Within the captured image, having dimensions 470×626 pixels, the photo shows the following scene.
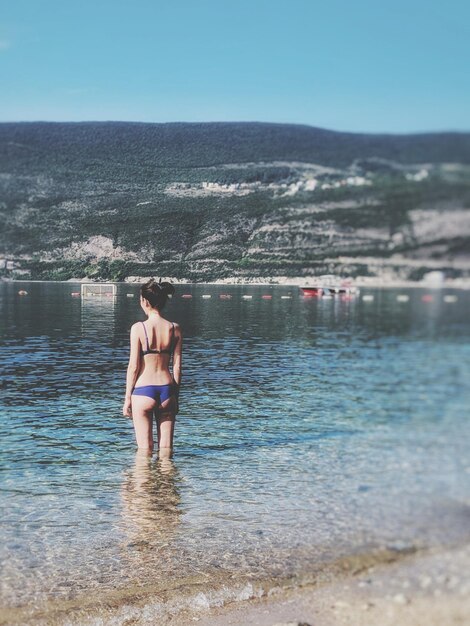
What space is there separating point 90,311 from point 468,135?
6.90 m

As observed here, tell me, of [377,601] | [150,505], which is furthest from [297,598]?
[150,505]

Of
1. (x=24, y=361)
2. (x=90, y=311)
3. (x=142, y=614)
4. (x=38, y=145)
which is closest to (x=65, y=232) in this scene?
(x=38, y=145)

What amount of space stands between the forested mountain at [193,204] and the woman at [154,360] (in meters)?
1.70

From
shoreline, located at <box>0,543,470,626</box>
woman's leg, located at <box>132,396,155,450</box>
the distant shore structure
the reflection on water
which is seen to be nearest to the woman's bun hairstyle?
woman's leg, located at <box>132,396,155,450</box>

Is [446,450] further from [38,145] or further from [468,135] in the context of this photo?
[38,145]

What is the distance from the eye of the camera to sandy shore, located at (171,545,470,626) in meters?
4.07

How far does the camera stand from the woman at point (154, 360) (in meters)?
6.04

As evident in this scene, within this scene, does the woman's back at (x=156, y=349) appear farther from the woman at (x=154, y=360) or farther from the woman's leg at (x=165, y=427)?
the woman's leg at (x=165, y=427)

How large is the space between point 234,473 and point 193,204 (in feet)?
10.2

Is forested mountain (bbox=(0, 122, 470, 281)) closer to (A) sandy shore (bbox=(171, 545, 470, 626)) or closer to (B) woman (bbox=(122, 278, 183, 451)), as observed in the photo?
(B) woman (bbox=(122, 278, 183, 451))

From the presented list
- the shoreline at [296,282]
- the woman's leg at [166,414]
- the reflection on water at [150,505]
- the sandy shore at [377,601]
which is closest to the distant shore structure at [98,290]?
the shoreline at [296,282]

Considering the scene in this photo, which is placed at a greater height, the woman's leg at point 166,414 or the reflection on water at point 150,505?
the woman's leg at point 166,414

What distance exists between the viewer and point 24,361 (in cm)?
2064

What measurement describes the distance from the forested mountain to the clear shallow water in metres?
0.43
